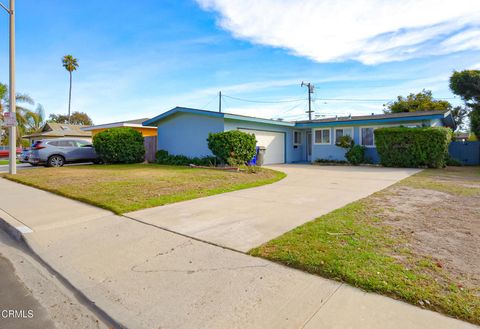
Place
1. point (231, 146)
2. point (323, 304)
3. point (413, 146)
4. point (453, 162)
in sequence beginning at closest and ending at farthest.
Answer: point (323, 304), point (231, 146), point (413, 146), point (453, 162)

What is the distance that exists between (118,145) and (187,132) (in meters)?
4.04

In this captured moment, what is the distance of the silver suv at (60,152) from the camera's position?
48.2 feet

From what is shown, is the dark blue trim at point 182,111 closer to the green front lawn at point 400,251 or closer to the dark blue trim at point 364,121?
the dark blue trim at point 364,121

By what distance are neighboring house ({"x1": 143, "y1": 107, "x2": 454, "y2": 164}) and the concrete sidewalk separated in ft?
35.2

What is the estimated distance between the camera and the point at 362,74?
66.5 ft

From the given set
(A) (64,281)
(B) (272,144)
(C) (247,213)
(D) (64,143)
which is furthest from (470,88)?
(D) (64,143)

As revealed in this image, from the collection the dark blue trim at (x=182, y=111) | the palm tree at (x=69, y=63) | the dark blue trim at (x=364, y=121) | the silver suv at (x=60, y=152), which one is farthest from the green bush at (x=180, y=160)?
the palm tree at (x=69, y=63)

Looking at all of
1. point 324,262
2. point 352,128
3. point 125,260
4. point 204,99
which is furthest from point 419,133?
point 204,99

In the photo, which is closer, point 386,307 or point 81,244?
point 386,307

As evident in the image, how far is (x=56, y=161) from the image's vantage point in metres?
15.2

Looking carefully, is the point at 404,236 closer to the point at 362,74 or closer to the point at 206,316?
the point at 206,316

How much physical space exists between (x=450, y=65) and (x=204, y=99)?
93.6ft

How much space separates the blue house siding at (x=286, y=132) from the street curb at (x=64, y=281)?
10923mm

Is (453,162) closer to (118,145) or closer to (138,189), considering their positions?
(138,189)
